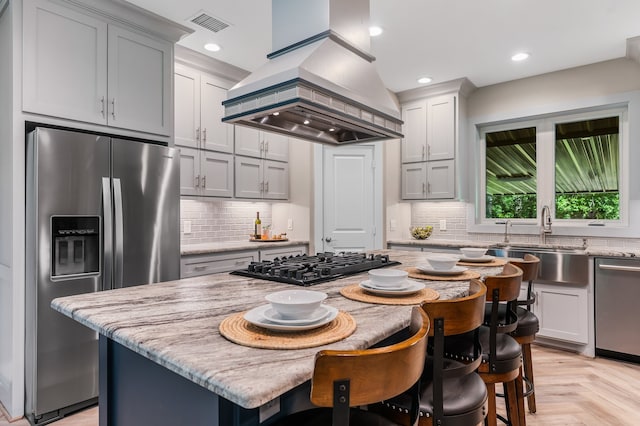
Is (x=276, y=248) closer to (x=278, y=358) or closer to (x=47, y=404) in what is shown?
(x=47, y=404)

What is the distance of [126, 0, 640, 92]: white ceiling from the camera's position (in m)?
2.80

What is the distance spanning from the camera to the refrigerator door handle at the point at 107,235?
98.9 inches

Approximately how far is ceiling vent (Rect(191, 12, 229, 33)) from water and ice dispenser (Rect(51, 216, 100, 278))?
167 centimetres

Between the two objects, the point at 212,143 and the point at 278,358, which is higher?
the point at 212,143

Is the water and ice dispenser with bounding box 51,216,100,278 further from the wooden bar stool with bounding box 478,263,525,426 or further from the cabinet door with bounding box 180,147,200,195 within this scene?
the wooden bar stool with bounding box 478,263,525,426

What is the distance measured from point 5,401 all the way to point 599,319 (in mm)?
4492

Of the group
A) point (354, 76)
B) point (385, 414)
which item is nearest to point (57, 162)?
point (354, 76)

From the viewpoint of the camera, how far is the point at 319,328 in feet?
3.45

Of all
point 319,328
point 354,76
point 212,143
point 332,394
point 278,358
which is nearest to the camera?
point 332,394

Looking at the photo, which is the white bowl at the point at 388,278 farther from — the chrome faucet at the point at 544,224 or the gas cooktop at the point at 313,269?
the chrome faucet at the point at 544,224

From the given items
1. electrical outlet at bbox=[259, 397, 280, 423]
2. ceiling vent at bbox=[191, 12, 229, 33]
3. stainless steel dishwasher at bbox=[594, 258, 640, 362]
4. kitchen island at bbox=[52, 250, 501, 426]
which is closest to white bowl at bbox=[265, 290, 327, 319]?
kitchen island at bbox=[52, 250, 501, 426]

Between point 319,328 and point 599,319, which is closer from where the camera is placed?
point 319,328

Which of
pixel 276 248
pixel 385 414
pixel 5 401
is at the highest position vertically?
pixel 276 248

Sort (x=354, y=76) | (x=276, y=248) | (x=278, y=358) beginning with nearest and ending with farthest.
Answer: (x=278, y=358) < (x=354, y=76) < (x=276, y=248)
